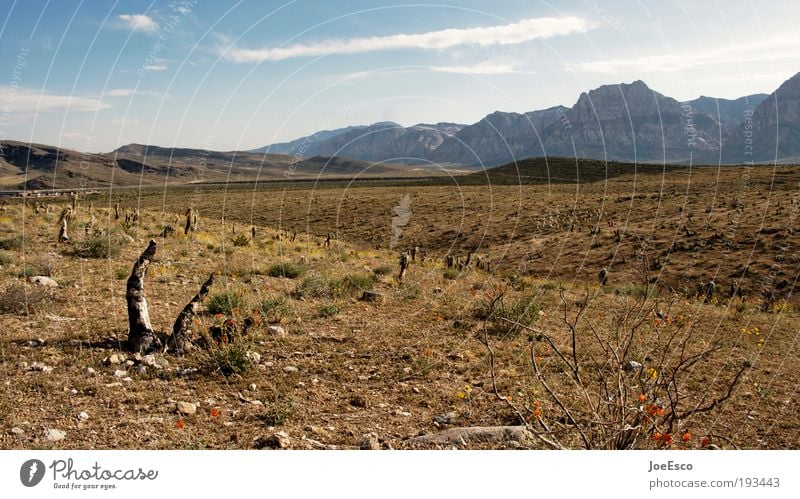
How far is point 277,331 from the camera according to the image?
32.2 feet

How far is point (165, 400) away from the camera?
6512 millimetres

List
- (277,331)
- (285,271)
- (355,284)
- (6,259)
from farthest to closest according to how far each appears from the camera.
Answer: (285,271) → (355,284) → (6,259) → (277,331)

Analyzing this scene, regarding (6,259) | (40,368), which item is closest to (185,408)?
(40,368)

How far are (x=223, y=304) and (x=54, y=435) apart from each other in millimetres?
5845

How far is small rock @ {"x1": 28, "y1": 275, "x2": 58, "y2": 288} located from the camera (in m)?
11.8

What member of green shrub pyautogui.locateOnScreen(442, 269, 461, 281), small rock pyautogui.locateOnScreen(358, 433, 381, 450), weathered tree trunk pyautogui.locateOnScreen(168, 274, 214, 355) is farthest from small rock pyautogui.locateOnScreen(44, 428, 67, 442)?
green shrub pyautogui.locateOnScreen(442, 269, 461, 281)

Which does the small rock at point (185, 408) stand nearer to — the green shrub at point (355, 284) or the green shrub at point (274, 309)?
the green shrub at point (274, 309)

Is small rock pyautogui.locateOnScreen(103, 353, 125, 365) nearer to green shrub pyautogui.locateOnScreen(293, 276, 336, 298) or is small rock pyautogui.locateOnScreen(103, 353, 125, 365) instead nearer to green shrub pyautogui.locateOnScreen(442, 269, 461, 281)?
green shrub pyautogui.locateOnScreen(293, 276, 336, 298)

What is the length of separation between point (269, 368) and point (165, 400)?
185 centimetres

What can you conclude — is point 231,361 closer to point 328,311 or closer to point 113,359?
point 113,359

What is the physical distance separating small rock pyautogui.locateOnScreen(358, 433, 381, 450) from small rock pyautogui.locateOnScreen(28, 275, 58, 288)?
10.1 meters

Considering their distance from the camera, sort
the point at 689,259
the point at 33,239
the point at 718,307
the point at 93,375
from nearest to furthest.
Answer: the point at 93,375, the point at 718,307, the point at 33,239, the point at 689,259
